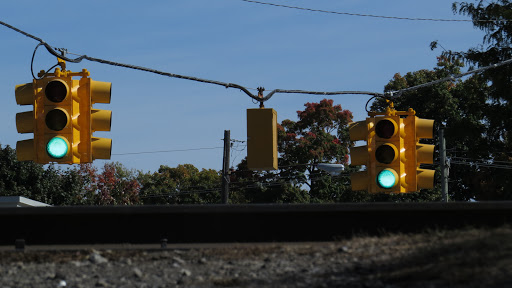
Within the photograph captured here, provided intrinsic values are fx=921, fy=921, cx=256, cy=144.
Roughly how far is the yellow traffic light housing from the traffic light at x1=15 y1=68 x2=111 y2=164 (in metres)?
4.11

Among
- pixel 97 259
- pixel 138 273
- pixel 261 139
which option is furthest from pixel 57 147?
pixel 138 273

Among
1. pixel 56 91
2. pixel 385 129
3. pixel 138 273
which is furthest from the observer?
pixel 385 129

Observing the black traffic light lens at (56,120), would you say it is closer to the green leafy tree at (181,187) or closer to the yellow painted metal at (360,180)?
the yellow painted metal at (360,180)

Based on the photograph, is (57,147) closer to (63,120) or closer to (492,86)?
(63,120)

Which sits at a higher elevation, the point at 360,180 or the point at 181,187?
the point at 181,187

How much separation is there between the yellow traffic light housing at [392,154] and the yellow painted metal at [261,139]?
4.49ft

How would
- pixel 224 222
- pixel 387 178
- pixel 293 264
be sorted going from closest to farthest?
pixel 293 264 → pixel 224 222 → pixel 387 178

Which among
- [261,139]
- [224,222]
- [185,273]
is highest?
[261,139]

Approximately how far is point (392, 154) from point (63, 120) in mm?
5225

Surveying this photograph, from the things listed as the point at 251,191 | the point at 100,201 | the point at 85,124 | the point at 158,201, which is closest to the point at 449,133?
the point at 85,124

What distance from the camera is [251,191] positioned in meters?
75.7

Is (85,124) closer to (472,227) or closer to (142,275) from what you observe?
(142,275)

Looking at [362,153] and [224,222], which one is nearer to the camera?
[224,222]

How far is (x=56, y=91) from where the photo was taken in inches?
557
